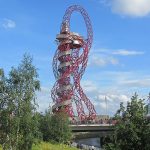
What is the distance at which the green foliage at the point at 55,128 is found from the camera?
9762cm

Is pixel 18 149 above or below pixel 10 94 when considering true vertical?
below

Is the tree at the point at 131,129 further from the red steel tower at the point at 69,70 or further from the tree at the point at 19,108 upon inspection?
the red steel tower at the point at 69,70

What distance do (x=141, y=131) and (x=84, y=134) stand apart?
138443 mm

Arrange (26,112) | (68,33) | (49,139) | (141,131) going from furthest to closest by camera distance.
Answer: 1. (68,33)
2. (49,139)
3. (26,112)
4. (141,131)

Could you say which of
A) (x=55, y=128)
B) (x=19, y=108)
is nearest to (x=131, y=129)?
(x=19, y=108)

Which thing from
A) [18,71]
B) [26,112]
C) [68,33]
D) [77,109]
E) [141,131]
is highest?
[68,33]

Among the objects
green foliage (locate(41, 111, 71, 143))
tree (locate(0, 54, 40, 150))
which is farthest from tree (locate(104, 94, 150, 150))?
green foliage (locate(41, 111, 71, 143))

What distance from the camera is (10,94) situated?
49.7 meters

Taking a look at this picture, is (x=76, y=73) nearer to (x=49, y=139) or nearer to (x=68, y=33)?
(x=68, y=33)

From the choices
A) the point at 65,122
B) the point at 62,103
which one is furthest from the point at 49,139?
the point at 62,103

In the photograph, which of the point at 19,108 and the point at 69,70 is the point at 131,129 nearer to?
the point at 19,108

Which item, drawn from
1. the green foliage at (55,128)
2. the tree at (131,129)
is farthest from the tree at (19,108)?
the green foliage at (55,128)

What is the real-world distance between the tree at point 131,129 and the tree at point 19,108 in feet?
64.9

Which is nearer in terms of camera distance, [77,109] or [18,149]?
[18,149]
